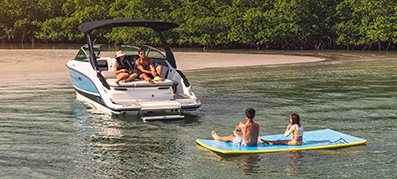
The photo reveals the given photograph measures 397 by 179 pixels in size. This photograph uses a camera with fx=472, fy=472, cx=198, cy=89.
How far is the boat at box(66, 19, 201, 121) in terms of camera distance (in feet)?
33.0

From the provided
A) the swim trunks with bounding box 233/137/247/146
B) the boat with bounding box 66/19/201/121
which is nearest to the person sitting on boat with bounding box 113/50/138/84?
the boat with bounding box 66/19/201/121

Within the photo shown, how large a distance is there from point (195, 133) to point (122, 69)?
10.1 ft

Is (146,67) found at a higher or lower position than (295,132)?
higher

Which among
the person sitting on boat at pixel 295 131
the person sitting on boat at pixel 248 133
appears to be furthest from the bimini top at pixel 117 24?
the person sitting on boat at pixel 295 131

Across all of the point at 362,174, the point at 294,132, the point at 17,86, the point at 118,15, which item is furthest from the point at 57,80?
the point at 118,15

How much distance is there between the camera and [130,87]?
33.9 ft

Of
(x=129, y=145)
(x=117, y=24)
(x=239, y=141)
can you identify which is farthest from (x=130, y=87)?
(x=239, y=141)

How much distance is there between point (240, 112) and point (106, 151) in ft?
13.7

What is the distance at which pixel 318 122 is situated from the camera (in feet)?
32.1

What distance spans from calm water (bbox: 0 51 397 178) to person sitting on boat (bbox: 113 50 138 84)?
0.92 meters

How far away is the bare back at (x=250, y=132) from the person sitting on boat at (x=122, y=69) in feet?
12.9

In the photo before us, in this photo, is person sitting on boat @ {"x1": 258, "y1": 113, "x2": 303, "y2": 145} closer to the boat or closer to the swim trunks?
the swim trunks

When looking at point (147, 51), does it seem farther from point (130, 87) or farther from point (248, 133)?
point (248, 133)

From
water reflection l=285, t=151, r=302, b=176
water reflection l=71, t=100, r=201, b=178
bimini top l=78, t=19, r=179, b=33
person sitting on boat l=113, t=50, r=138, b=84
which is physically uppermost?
bimini top l=78, t=19, r=179, b=33
